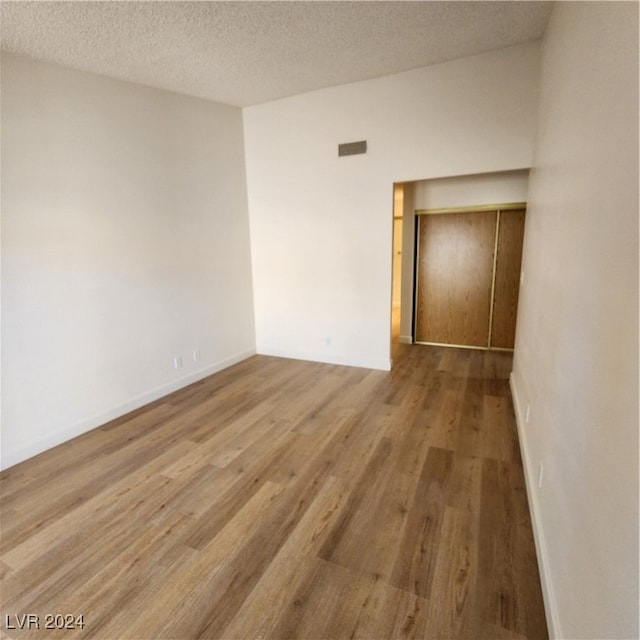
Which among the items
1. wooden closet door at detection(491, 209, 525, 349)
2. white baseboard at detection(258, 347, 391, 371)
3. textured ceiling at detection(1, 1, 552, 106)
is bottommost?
white baseboard at detection(258, 347, 391, 371)

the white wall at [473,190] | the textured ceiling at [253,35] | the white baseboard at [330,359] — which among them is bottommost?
the white baseboard at [330,359]

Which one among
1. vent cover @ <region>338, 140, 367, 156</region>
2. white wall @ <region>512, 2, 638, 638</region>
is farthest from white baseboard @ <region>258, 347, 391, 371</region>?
vent cover @ <region>338, 140, 367, 156</region>

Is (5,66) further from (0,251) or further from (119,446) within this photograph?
(119,446)

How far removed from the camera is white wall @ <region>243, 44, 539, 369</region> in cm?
334

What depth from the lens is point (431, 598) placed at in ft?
5.17

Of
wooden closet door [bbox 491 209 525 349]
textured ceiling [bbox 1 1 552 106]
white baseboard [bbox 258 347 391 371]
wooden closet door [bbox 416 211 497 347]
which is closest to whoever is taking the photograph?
textured ceiling [bbox 1 1 552 106]

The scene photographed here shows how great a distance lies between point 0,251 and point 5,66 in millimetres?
1297

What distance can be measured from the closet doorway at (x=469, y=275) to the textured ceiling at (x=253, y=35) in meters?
2.06

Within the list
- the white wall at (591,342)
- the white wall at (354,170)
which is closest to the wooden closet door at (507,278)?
the white wall at (354,170)

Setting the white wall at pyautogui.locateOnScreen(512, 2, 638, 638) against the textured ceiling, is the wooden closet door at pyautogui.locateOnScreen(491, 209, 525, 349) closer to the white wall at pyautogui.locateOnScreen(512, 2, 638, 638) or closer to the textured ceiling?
the textured ceiling

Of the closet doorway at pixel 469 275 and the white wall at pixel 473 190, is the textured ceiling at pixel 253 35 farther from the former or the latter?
the closet doorway at pixel 469 275

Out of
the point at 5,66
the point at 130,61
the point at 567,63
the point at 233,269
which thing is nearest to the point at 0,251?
the point at 5,66

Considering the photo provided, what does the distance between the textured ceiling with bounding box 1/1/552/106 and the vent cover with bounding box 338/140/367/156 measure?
0.65 meters

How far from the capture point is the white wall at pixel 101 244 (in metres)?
2.63
